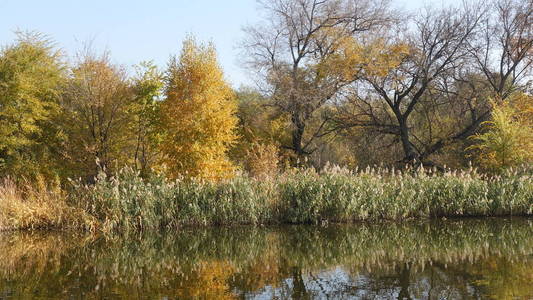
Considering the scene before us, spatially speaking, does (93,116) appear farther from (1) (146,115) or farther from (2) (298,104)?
(2) (298,104)

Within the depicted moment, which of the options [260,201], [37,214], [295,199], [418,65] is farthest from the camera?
[418,65]

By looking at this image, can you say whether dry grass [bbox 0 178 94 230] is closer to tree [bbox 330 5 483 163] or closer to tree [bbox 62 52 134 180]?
tree [bbox 62 52 134 180]

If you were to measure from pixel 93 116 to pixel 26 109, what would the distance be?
7.44 ft

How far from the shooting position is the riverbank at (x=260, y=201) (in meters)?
13.4

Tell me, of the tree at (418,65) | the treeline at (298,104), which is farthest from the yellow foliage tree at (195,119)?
the tree at (418,65)

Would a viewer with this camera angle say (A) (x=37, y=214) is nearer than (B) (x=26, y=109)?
Yes

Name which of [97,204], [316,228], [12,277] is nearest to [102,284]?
[12,277]

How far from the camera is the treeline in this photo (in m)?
17.4

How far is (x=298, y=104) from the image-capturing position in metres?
26.9

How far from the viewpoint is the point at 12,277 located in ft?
28.2

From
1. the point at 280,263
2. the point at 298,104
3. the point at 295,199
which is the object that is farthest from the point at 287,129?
the point at 280,263

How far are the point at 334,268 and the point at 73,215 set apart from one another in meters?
7.50

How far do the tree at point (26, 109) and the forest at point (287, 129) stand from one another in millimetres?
50

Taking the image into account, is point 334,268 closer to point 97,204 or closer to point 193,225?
point 193,225
